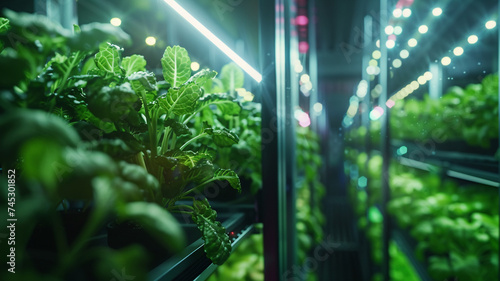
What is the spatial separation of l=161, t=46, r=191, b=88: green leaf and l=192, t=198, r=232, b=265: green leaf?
351 millimetres

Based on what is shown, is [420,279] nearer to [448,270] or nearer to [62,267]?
[448,270]

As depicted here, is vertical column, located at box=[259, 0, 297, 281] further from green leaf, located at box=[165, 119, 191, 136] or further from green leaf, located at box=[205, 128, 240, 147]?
green leaf, located at box=[165, 119, 191, 136]

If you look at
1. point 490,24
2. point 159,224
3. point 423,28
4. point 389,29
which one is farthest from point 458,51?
point 159,224

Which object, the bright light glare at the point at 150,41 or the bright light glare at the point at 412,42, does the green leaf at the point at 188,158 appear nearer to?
the bright light glare at the point at 150,41

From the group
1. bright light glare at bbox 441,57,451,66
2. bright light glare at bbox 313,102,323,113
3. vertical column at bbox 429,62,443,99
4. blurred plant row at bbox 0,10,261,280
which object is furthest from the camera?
bright light glare at bbox 313,102,323,113

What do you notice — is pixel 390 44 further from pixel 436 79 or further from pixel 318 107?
pixel 318 107

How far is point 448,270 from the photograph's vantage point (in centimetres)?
190

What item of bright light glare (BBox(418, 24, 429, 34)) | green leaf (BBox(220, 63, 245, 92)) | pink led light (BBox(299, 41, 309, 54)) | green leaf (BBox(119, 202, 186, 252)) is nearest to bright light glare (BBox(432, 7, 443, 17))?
bright light glare (BBox(418, 24, 429, 34))

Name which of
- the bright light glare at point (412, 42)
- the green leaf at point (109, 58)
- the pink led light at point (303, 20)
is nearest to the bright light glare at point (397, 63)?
the bright light glare at point (412, 42)

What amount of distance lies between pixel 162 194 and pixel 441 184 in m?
2.50

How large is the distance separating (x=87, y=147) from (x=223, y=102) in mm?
628

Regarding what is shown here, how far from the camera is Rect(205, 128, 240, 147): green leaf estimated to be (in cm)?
81

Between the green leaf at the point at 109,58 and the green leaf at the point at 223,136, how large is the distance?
26cm

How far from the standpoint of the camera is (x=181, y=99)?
0.75 meters
